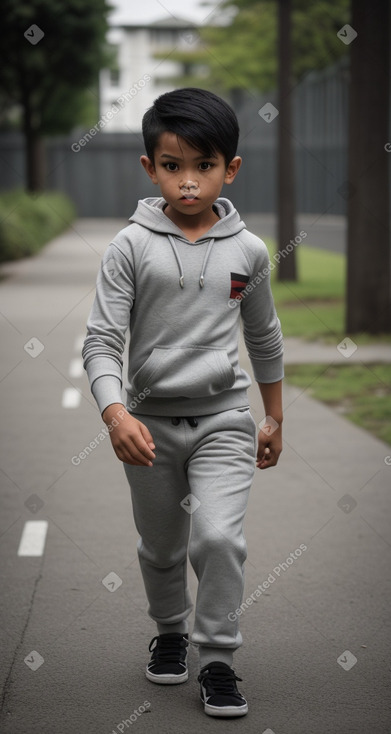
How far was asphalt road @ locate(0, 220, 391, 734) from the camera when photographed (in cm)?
381

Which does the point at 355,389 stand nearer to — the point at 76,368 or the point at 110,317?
the point at 76,368

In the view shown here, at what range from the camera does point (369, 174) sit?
13.1 m

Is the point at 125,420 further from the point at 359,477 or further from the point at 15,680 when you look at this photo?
the point at 359,477

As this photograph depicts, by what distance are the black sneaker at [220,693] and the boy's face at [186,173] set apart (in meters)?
1.39

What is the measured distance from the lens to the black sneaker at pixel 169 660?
13.1 ft

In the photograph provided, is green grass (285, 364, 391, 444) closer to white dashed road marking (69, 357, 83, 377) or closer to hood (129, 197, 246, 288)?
white dashed road marking (69, 357, 83, 377)

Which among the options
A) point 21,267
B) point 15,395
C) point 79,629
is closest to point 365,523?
point 79,629

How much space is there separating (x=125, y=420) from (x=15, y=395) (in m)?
6.95

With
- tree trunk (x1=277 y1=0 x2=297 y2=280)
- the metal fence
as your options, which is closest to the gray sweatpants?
tree trunk (x1=277 y1=0 x2=297 y2=280)

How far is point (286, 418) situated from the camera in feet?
29.8

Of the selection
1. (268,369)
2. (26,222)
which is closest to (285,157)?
(26,222)

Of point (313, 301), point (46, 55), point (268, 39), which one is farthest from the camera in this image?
point (268, 39)

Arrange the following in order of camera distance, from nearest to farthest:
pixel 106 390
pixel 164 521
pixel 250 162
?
pixel 106 390
pixel 164 521
pixel 250 162

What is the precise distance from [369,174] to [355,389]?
11.8 feet
